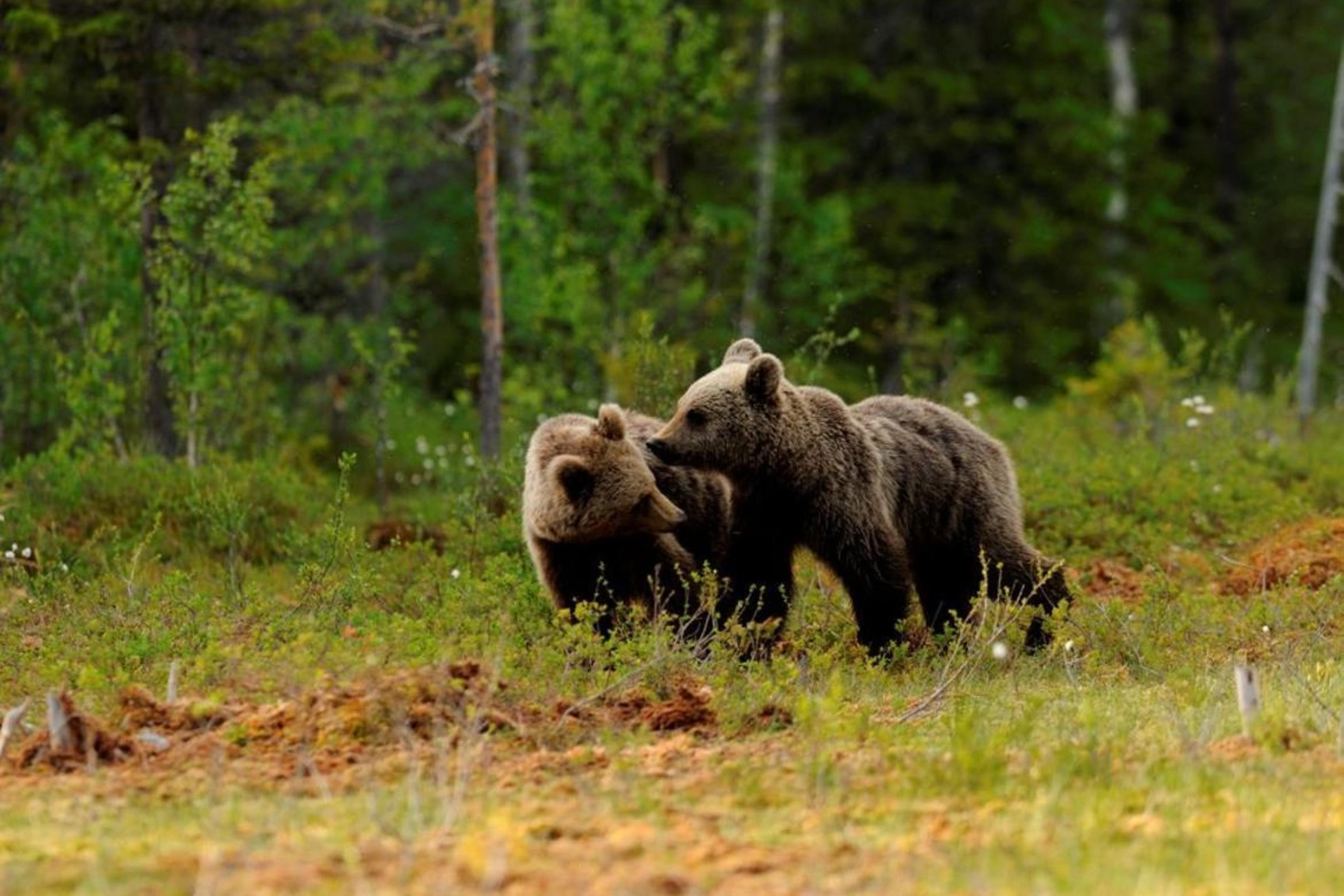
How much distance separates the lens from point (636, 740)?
6781 millimetres

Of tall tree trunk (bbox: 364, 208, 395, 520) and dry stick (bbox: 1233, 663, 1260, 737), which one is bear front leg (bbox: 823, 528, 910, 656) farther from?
tall tree trunk (bbox: 364, 208, 395, 520)

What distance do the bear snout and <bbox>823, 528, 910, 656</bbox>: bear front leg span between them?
88cm

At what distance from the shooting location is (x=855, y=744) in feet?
21.6

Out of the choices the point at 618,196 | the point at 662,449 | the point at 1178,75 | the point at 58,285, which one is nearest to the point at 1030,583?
the point at 662,449

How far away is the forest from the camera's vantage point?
18.4 ft

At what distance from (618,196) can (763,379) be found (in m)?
12.7

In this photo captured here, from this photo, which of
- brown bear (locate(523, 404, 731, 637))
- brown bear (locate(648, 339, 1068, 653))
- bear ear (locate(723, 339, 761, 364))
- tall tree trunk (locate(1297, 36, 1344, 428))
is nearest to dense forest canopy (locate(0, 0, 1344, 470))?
tall tree trunk (locate(1297, 36, 1344, 428))

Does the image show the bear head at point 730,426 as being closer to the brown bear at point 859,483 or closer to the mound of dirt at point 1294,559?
the brown bear at point 859,483

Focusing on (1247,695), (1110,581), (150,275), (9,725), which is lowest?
(1110,581)

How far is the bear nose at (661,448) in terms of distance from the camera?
892 cm

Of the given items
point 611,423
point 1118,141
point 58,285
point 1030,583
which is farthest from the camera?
point 1118,141

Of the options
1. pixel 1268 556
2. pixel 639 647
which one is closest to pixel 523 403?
pixel 1268 556

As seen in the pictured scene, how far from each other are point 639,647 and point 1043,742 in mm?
1918

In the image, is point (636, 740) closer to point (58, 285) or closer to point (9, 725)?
point (9, 725)
